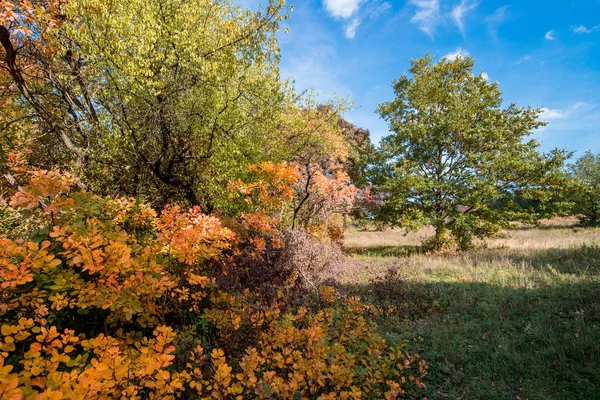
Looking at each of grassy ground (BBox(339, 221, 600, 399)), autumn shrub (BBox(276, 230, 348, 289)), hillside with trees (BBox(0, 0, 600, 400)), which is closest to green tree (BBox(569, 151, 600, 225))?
hillside with trees (BBox(0, 0, 600, 400))

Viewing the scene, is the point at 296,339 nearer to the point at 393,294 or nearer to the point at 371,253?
the point at 393,294

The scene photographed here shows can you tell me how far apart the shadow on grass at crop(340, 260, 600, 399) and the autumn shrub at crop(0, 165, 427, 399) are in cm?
72

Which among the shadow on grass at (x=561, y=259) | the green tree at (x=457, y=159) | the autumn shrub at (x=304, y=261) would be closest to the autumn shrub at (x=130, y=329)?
the autumn shrub at (x=304, y=261)

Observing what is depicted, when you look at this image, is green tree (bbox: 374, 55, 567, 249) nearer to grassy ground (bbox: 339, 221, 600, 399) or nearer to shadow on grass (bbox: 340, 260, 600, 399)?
grassy ground (bbox: 339, 221, 600, 399)

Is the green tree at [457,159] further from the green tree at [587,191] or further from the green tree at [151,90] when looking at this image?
the green tree at [151,90]

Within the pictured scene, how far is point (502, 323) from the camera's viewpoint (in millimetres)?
4625

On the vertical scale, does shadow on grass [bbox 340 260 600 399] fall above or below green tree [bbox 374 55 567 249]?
below

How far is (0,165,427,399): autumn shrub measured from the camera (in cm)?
195

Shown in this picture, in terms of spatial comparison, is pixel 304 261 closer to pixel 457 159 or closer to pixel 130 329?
pixel 130 329

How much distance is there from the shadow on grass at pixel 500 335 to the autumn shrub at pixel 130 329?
2.38 feet

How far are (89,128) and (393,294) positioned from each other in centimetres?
872

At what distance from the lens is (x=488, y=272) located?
7520 mm

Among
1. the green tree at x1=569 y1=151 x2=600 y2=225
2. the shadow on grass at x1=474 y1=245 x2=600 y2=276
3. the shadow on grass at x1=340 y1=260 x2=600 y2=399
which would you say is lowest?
the shadow on grass at x1=340 y1=260 x2=600 y2=399

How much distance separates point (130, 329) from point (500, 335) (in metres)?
5.37
